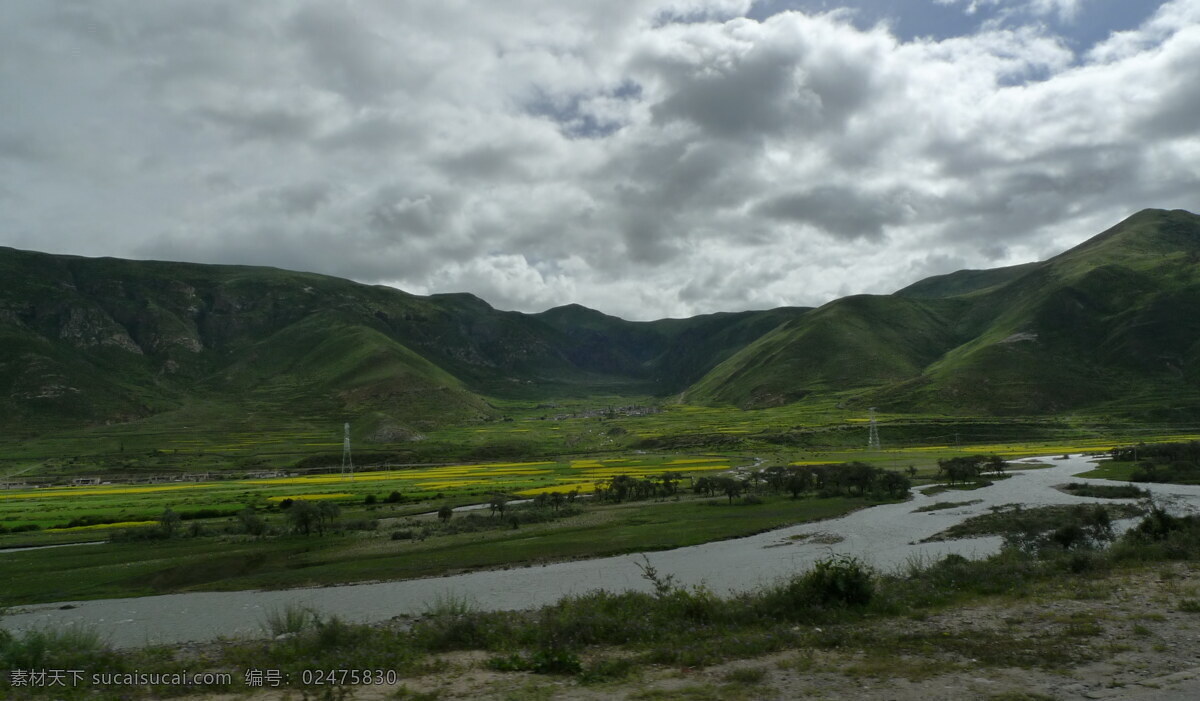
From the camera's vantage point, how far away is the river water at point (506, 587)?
28.3m

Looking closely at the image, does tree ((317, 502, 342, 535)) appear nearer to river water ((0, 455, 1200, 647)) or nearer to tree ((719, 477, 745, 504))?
river water ((0, 455, 1200, 647))

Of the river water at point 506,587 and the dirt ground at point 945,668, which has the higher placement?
the dirt ground at point 945,668

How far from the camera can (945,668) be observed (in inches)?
490

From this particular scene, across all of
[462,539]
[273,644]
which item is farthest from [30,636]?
[462,539]

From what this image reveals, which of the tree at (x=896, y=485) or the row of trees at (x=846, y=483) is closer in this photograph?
the tree at (x=896, y=485)

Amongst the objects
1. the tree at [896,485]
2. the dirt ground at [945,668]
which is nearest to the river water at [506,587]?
the dirt ground at [945,668]

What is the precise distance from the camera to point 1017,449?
109 m

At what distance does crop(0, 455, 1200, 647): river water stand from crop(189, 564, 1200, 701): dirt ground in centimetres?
1179

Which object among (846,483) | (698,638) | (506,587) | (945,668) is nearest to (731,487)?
(846,483)

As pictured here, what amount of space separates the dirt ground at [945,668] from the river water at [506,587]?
38.7ft

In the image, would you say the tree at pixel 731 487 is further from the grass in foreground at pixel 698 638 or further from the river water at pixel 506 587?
the grass in foreground at pixel 698 638

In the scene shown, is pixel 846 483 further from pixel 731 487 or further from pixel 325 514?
pixel 325 514

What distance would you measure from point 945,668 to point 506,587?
2322cm

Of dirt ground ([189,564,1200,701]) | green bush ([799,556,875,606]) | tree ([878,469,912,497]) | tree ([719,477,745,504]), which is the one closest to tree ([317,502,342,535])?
tree ([719,477,745,504])
